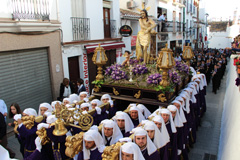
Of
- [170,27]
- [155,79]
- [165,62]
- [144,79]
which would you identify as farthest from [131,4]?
[165,62]

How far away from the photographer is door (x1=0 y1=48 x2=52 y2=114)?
7.30 metres

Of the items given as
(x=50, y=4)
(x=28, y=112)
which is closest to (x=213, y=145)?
(x=28, y=112)

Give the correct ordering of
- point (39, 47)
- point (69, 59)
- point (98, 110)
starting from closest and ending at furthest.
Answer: point (98, 110), point (39, 47), point (69, 59)

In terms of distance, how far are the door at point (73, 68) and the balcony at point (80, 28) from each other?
1021mm

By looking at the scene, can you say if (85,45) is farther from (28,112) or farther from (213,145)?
(213,145)

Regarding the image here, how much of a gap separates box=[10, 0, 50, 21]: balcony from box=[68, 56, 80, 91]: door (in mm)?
2561

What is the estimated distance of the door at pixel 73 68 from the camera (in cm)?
1027

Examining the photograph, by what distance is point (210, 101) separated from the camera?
11.0m

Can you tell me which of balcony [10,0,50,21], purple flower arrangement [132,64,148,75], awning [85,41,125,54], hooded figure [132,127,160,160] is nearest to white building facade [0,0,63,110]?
balcony [10,0,50,21]

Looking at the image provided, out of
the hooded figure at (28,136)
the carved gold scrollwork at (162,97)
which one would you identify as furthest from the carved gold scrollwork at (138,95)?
the hooded figure at (28,136)

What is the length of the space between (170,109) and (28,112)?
10.8ft

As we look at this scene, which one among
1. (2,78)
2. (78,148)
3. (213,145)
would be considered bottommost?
(213,145)

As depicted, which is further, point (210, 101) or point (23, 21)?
point (210, 101)

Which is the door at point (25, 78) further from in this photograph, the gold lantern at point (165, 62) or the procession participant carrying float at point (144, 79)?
the gold lantern at point (165, 62)
